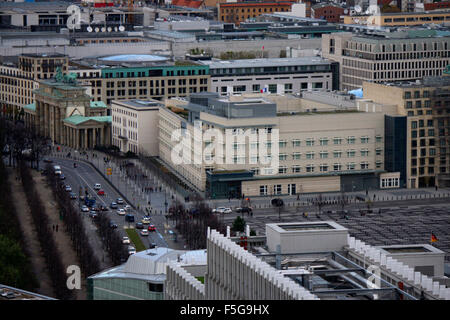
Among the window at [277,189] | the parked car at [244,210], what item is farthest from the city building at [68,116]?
the parked car at [244,210]

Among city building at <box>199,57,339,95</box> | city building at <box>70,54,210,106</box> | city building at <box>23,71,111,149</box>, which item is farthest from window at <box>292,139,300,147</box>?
city building at <box>199,57,339,95</box>

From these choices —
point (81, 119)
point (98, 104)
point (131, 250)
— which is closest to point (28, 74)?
point (98, 104)

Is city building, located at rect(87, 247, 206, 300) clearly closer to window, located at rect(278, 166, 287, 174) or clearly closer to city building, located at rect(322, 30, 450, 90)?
window, located at rect(278, 166, 287, 174)

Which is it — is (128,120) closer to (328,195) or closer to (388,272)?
(328,195)

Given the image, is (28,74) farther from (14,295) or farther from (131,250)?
(14,295)

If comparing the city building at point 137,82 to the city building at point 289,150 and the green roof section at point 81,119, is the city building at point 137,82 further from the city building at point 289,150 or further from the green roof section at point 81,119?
the city building at point 289,150
